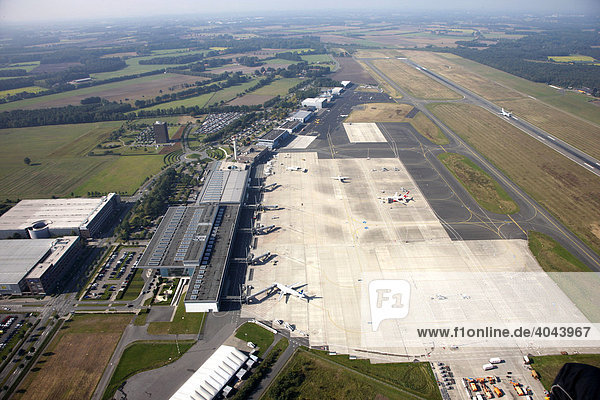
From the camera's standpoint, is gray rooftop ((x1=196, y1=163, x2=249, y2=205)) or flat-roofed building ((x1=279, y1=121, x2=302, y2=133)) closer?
gray rooftop ((x1=196, y1=163, x2=249, y2=205))

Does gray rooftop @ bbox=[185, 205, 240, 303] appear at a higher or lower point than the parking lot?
higher

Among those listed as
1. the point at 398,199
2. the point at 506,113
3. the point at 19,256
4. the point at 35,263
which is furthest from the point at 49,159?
the point at 506,113

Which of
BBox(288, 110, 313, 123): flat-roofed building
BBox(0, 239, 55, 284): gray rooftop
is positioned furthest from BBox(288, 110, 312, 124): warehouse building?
BBox(0, 239, 55, 284): gray rooftop

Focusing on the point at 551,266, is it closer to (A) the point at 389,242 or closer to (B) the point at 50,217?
(A) the point at 389,242

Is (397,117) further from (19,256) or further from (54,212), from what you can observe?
(19,256)

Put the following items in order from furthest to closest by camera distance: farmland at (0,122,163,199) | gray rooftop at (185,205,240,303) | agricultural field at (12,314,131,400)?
farmland at (0,122,163,199)
gray rooftop at (185,205,240,303)
agricultural field at (12,314,131,400)

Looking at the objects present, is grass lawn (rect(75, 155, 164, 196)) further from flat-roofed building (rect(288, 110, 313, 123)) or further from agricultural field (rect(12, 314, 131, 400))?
flat-roofed building (rect(288, 110, 313, 123))
